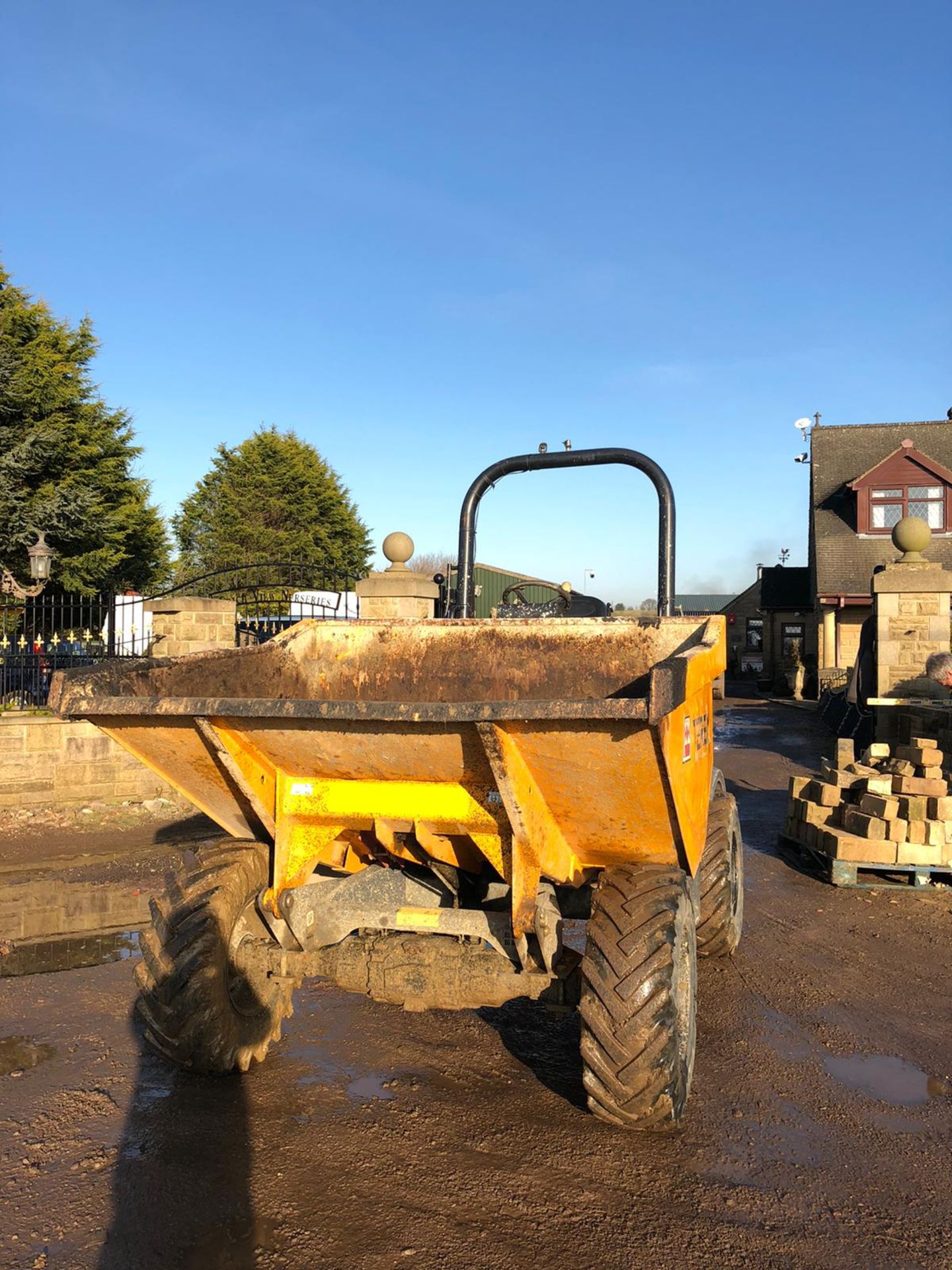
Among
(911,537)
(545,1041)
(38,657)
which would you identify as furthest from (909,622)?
(38,657)

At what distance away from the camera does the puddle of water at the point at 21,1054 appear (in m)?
3.61

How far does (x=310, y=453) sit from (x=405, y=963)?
30775 mm

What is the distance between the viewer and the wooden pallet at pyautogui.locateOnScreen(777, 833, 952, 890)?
618 cm

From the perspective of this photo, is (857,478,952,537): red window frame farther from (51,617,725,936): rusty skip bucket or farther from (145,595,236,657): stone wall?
(51,617,725,936): rusty skip bucket

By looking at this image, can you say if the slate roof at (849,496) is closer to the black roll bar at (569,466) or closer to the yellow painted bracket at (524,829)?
the black roll bar at (569,466)

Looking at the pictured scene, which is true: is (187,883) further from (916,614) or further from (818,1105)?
(916,614)

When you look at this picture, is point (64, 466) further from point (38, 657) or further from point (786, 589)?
point (786, 589)

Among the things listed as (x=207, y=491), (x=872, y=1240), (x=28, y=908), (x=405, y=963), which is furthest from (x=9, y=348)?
(x=872, y=1240)

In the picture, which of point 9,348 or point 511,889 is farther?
point 9,348

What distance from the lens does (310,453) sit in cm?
3244

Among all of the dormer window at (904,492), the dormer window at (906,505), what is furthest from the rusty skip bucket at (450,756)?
the dormer window at (906,505)

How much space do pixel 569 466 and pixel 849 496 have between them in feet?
71.8

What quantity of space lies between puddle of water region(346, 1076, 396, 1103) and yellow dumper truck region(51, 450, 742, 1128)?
1.37 feet

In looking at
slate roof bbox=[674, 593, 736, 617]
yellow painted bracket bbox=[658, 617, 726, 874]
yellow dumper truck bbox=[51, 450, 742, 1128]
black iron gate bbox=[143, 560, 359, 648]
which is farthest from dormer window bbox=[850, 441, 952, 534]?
slate roof bbox=[674, 593, 736, 617]
